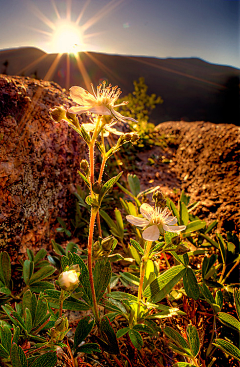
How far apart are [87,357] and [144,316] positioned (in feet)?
0.99

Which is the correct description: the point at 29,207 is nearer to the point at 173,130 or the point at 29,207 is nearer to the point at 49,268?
the point at 49,268

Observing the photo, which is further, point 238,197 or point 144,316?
point 238,197

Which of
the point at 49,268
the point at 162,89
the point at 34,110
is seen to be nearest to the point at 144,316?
the point at 49,268

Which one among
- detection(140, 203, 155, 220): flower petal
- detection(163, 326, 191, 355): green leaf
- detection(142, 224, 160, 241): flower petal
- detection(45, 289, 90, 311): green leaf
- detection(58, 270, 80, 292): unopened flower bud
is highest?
detection(140, 203, 155, 220): flower petal

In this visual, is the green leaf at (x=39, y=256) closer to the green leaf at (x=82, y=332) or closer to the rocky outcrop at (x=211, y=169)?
the green leaf at (x=82, y=332)

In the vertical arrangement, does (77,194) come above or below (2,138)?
below

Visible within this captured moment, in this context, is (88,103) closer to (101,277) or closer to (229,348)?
(101,277)

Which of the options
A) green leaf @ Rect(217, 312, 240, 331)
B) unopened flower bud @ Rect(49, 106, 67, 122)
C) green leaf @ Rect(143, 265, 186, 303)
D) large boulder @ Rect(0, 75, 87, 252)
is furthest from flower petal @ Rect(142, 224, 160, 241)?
large boulder @ Rect(0, 75, 87, 252)

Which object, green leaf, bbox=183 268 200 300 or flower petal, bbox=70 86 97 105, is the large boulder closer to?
flower petal, bbox=70 86 97 105

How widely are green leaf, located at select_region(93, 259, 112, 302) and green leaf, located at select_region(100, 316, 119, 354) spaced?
0.09 m

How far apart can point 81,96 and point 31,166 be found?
665mm

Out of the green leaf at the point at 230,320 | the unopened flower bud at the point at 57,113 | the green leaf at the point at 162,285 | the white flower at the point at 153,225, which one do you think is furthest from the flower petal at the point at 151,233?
the unopened flower bud at the point at 57,113

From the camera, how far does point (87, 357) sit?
3.03 feet

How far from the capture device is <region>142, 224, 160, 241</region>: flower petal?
0.77 meters
